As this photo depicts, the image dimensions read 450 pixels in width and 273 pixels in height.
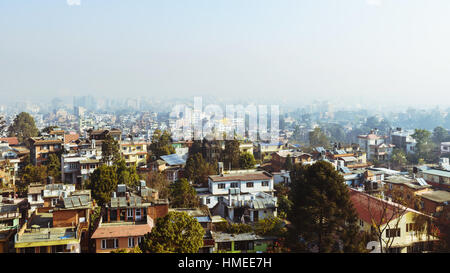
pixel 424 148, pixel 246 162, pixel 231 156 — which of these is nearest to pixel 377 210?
pixel 246 162

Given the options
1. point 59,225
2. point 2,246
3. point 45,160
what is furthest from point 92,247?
point 45,160

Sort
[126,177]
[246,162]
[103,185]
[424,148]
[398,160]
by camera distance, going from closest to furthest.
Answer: [103,185] → [126,177] → [246,162] → [398,160] → [424,148]

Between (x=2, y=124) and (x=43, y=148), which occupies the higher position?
(x=2, y=124)

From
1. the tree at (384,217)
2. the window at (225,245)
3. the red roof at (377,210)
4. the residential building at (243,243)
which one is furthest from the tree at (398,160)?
the window at (225,245)

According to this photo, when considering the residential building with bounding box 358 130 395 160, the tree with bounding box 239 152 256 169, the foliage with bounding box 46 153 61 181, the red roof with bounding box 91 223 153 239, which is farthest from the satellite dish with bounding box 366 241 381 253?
the residential building with bounding box 358 130 395 160

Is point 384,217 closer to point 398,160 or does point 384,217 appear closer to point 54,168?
point 54,168
